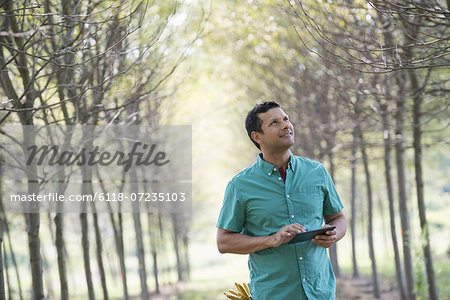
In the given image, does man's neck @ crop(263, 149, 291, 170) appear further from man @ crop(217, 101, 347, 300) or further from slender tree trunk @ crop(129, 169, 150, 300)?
slender tree trunk @ crop(129, 169, 150, 300)

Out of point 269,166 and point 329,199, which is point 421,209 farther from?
point 269,166

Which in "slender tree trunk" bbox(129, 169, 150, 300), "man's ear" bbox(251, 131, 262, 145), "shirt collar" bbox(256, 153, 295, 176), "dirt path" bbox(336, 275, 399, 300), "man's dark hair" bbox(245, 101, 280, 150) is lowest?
"dirt path" bbox(336, 275, 399, 300)

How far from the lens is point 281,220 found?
123 inches

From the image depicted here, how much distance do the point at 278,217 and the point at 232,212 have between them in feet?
0.93

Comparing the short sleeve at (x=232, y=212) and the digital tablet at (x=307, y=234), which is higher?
the short sleeve at (x=232, y=212)

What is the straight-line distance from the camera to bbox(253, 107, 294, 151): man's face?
3.19 m

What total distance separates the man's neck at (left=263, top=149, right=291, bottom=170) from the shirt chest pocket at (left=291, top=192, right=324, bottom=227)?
238 millimetres

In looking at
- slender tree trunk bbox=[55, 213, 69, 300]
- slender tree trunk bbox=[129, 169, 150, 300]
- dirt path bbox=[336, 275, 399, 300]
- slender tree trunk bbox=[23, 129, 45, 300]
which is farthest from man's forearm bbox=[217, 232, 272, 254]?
dirt path bbox=[336, 275, 399, 300]

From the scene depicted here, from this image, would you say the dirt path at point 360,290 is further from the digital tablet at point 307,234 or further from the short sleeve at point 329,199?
the digital tablet at point 307,234

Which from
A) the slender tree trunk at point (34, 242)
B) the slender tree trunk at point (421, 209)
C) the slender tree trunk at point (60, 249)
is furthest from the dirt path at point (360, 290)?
the slender tree trunk at point (34, 242)

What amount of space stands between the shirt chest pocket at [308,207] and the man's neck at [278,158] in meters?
0.24

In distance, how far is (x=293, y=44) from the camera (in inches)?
415

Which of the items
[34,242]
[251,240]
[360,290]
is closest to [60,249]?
[34,242]

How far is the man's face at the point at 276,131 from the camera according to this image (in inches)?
125
